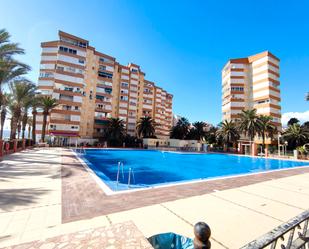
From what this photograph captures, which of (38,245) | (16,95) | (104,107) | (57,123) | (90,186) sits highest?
(104,107)

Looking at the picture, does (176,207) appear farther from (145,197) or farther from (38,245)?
(38,245)

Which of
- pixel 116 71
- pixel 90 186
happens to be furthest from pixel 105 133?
pixel 90 186

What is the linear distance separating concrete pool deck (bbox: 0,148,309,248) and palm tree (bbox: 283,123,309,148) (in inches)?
1449

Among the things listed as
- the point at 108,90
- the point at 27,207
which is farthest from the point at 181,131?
the point at 27,207

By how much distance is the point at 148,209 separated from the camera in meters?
5.24

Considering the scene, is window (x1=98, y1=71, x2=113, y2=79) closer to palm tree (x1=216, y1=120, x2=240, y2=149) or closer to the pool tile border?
palm tree (x1=216, y1=120, x2=240, y2=149)

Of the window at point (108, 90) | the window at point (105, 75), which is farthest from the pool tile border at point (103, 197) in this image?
the window at point (105, 75)

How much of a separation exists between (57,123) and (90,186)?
4069 centimetres

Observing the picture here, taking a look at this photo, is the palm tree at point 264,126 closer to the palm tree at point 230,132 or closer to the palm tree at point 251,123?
the palm tree at point 251,123

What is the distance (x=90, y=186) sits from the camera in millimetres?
7859

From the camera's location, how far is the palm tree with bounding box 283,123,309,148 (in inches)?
1422

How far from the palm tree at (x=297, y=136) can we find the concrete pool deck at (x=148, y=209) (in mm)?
36807

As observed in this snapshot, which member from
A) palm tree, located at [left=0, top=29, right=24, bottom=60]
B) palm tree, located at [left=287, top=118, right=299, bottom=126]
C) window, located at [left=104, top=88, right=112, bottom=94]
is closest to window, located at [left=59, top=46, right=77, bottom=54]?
window, located at [left=104, top=88, right=112, bottom=94]

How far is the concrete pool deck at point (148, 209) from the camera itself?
13.2 ft
